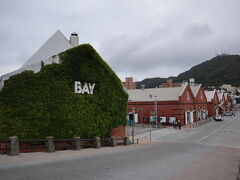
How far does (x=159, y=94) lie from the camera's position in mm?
46500

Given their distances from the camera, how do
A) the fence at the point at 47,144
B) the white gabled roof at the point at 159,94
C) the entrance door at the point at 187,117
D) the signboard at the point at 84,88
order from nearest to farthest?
the fence at the point at 47,144, the signboard at the point at 84,88, the white gabled roof at the point at 159,94, the entrance door at the point at 187,117

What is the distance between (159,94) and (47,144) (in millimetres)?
35051

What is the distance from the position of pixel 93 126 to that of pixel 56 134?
3712 millimetres

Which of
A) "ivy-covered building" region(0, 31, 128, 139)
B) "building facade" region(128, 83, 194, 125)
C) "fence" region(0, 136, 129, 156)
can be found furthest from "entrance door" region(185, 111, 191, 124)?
"fence" region(0, 136, 129, 156)

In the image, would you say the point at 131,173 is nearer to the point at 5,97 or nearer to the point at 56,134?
the point at 56,134

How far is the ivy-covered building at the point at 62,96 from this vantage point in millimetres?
14789

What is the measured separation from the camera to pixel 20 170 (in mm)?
9141

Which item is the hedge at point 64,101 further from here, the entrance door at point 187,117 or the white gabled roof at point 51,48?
the entrance door at point 187,117

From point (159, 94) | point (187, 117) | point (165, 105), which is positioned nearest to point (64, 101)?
point (165, 105)

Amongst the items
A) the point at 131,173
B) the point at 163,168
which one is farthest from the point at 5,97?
the point at 163,168

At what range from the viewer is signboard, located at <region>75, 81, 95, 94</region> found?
1852cm

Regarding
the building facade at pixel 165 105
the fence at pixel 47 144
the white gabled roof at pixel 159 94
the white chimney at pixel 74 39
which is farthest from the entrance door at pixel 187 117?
the white chimney at pixel 74 39

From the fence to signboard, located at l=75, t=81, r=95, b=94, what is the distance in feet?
13.1

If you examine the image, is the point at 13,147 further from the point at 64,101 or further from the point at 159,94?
Answer: the point at 159,94
